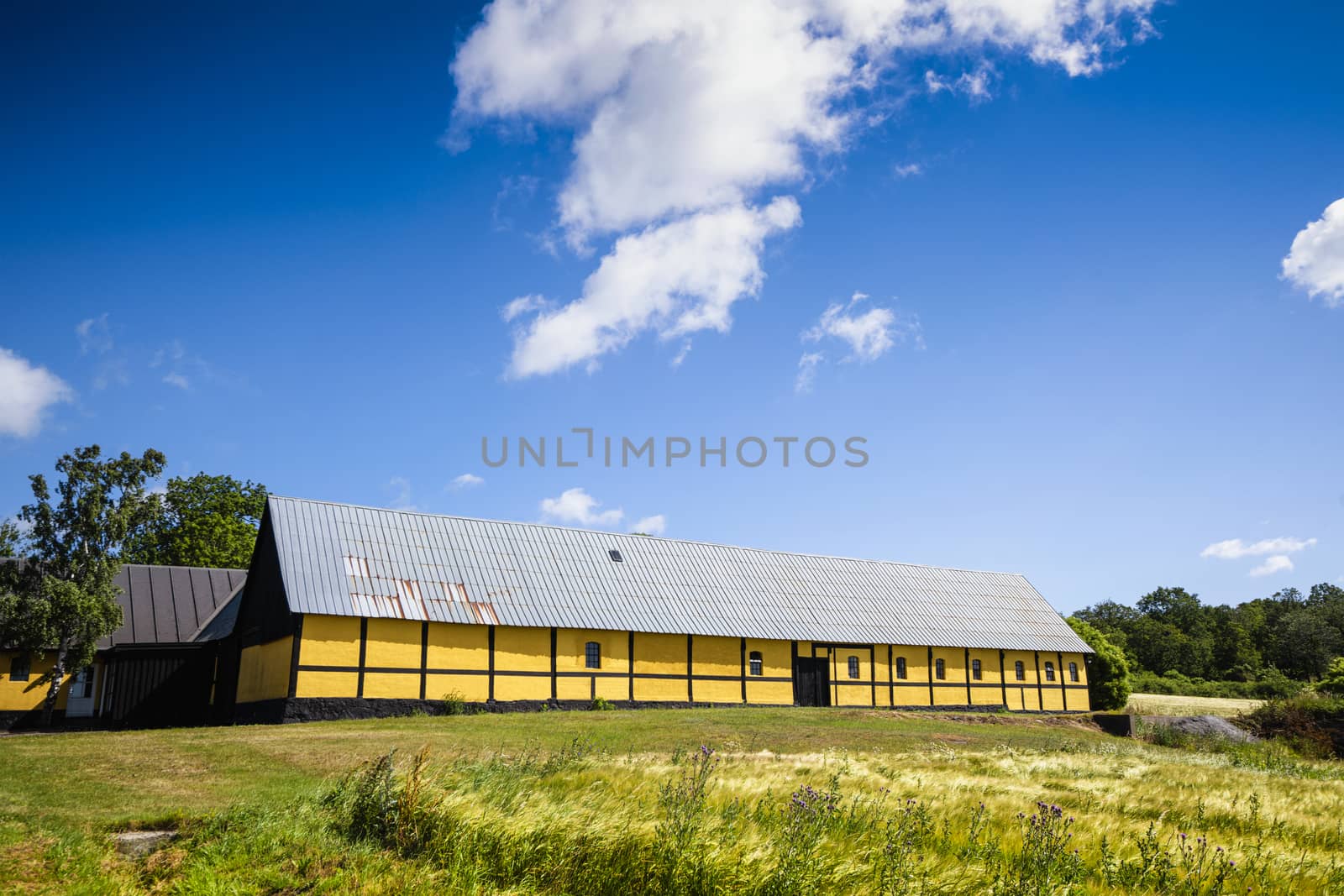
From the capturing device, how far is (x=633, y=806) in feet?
28.2

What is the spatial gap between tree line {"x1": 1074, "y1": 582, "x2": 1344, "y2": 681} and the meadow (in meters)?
59.2

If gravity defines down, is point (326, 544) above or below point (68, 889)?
above

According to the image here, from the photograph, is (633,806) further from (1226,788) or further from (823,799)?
(1226,788)

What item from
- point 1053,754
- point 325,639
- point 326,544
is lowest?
point 1053,754

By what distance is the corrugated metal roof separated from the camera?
25.6m

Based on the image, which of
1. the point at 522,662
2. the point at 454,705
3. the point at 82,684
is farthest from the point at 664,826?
the point at 82,684

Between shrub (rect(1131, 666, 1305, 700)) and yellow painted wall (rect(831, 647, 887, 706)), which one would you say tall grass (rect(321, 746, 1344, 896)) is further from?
shrub (rect(1131, 666, 1305, 700))

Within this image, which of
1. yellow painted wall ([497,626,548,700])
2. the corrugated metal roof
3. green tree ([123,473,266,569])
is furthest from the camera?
green tree ([123,473,266,569])

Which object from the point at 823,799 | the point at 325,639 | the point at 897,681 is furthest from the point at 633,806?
the point at 897,681

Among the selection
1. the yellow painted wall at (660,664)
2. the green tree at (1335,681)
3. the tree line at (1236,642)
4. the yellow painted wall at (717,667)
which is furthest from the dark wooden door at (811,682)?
the tree line at (1236,642)

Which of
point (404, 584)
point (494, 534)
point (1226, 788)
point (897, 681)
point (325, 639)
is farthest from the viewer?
point (897, 681)

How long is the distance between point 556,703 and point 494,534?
21.3 feet

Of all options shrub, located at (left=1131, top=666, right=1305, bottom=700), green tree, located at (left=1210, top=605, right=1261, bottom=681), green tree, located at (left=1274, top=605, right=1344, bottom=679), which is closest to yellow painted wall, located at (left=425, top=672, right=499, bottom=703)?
shrub, located at (left=1131, top=666, right=1305, bottom=700)

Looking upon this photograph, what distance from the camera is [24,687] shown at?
28.3m
